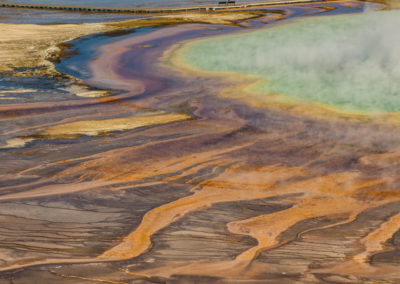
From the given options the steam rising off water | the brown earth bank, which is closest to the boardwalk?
the steam rising off water

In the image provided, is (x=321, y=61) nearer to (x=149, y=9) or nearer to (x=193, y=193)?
(x=193, y=193)

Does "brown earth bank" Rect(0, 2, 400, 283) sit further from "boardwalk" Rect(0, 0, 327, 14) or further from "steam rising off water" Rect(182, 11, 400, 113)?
"boardwalk" Rect(0, 0, 327, 14)

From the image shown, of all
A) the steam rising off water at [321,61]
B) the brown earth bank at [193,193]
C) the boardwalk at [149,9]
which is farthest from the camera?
the boardwalk at [149,9]

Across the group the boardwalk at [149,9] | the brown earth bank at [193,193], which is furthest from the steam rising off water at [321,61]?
the boardwalk at [149,9]

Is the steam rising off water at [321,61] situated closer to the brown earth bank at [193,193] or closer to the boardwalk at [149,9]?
the brown earth bank at [193,193]

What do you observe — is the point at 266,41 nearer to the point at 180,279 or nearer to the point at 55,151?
the point at 55,151

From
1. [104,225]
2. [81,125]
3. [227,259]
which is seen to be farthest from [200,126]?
[227,259]

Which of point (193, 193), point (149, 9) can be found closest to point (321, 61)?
point (193, 193)
